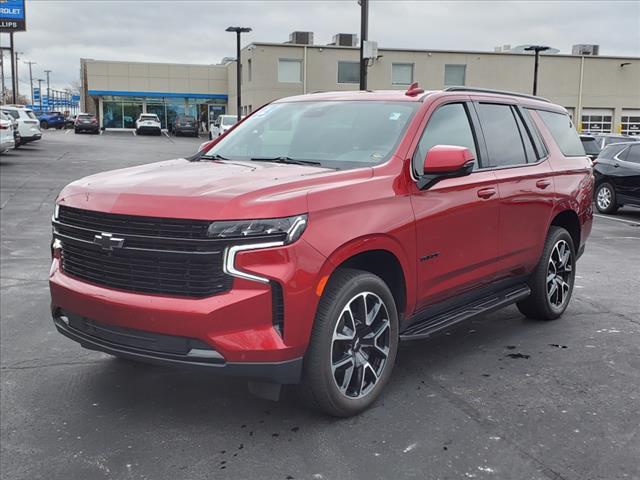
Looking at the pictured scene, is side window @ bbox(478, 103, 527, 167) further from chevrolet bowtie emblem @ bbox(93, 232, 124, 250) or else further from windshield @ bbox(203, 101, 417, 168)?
chevrolet bowtie emblem @ bbox(93, 232, 124, 250)

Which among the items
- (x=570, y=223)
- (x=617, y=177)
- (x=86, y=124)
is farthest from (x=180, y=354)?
(x=86, y=124)

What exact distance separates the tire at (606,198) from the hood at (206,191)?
11964 mm

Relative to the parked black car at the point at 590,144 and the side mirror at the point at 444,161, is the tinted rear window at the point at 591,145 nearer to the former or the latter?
the parked black car at the point at 590,144

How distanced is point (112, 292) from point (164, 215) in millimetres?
539

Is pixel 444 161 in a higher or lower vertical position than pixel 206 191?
higher

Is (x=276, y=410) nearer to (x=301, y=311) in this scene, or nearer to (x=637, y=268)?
(x=301, y=311)

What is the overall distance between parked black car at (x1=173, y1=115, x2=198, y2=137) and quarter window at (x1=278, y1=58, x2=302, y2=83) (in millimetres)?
10844

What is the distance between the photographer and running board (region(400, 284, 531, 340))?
13.9 ft

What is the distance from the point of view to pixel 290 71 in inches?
1741

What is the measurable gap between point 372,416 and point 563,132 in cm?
360

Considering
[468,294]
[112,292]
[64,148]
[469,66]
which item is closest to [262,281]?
[112,292]

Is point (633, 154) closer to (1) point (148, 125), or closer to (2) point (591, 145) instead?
(2) point (591, 145)

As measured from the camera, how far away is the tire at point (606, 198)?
47.2 feet

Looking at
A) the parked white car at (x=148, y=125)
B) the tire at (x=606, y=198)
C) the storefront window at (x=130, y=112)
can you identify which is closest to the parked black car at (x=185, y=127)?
the parked white car at (x=148, y=125)
